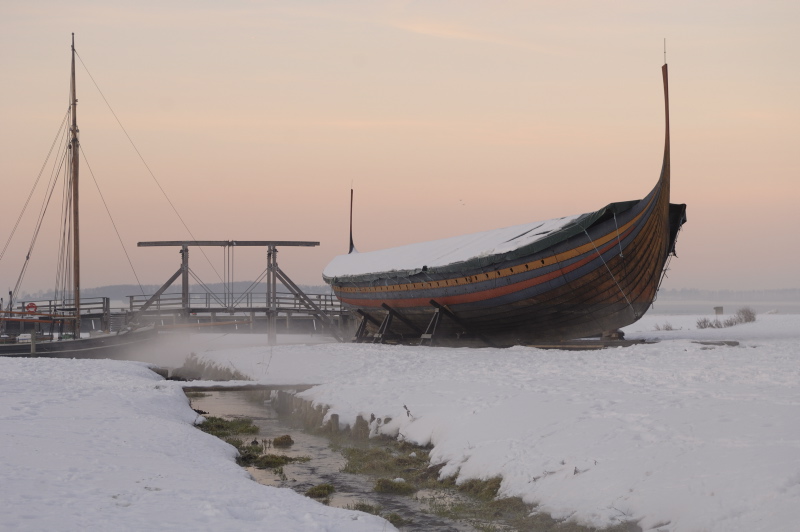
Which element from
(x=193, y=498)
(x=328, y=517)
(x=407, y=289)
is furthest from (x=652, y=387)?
(x=407, y=289)

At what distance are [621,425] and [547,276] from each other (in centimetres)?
1166

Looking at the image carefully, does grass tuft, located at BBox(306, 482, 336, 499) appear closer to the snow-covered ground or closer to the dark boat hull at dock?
the snow-covered ground

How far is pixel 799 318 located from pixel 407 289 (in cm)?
1751

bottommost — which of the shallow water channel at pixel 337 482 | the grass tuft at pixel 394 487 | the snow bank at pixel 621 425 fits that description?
the shallow water channel at pixel 337 482

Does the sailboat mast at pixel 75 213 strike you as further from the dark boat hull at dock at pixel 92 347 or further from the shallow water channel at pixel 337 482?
the shallow water channel at pixel 337 482

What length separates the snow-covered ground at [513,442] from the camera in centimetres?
693

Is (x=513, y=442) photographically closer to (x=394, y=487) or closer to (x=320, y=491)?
(x=394, y=487)

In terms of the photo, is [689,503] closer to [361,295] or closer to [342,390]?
[342,390]

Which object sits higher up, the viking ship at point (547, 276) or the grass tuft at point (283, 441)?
the viking ship at point (547, 276)

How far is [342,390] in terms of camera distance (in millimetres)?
15008

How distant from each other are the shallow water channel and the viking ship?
28.9 ft

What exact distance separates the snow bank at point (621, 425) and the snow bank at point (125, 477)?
229 centimetres

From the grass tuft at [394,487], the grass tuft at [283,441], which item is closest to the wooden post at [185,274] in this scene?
the grass tuft at [283,441]

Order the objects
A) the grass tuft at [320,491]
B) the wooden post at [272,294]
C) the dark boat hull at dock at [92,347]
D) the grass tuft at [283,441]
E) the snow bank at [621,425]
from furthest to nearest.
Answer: the wooden post at [272,294], the dark boat hull at dock at [92,347], the grass tuft at [283,441], the grass tuft at [320,491], the snow bank at [621,425]
